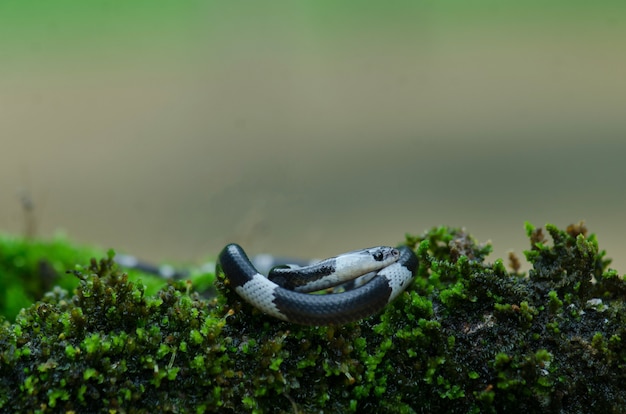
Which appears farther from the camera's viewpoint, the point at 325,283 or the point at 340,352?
the point at 325,283

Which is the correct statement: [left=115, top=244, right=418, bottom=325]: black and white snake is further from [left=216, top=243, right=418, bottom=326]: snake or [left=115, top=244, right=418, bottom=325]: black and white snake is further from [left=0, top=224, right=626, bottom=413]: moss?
[left=0, top=224, right=626, bottom=413]: moss

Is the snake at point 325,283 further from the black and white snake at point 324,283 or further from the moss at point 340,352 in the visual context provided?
the moss at point 340,352

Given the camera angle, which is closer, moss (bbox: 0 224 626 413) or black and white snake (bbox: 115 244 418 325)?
moss (bbox: 0 224 626 413)

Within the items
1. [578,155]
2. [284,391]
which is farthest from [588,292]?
[578,155]

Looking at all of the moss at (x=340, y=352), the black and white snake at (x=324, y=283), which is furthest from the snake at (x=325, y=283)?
the moss at (x=340, y=352)

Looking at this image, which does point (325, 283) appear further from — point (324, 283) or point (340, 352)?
point (340, 352)

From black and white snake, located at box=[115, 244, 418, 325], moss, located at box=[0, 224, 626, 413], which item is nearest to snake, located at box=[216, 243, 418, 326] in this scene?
black and white snake, located at box=[115, 244, 418, 325]

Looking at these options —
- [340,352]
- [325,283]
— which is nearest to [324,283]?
[325,283]
